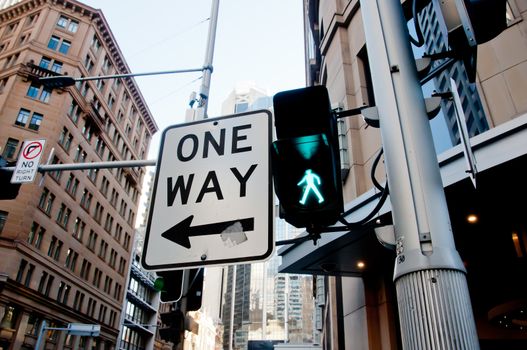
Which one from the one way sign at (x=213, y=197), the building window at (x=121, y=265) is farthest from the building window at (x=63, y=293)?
the one way sign at (x=213, y=197)

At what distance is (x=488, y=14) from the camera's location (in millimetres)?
2404

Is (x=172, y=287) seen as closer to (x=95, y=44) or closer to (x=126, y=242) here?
(x=95, y=44)

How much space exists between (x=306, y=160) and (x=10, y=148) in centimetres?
4513

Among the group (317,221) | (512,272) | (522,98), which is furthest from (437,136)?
(317,221)

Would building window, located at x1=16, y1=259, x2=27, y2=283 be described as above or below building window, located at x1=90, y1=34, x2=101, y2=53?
below

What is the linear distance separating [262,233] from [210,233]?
33 centimetres

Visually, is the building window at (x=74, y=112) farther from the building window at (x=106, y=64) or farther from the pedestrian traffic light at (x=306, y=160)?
the pedestrian traffic light at (x=306, y=160)

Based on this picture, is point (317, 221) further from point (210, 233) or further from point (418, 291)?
point (418, 291)

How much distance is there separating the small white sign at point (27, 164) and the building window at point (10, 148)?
37615 millimetres

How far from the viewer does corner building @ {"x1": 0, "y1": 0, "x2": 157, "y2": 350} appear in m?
38.0

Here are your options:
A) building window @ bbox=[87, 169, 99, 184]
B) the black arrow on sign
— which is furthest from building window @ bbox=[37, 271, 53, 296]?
the black arrow on sign

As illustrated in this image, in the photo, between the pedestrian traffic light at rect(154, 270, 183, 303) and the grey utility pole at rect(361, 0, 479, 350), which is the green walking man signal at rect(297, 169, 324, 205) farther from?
the pedestrian traffic light at rect(154, 270, 183, 303)

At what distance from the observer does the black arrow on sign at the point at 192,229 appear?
2564 millimetres

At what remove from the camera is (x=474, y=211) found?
6930 millimetres
